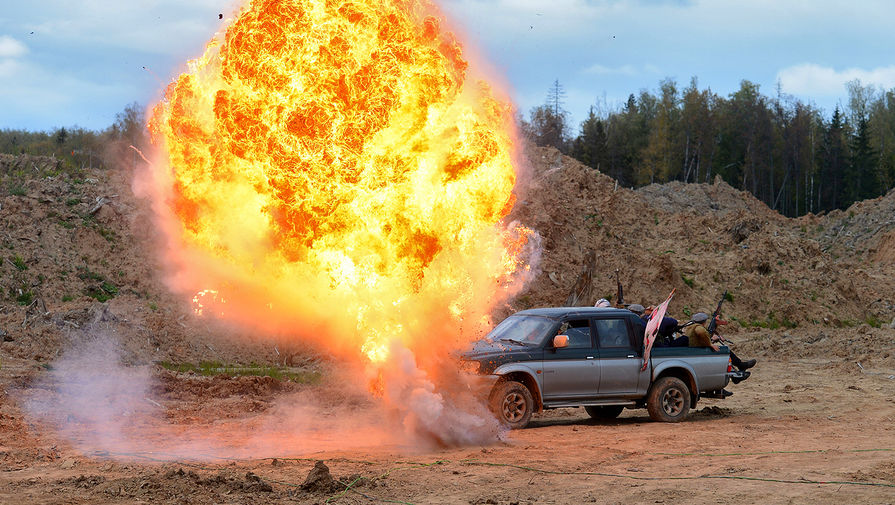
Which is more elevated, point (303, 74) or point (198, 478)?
point (303, 74)

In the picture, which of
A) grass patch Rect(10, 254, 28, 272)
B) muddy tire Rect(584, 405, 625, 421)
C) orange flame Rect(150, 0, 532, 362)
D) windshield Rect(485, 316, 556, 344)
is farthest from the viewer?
grass patch Rect(10, 254, 28, 272)

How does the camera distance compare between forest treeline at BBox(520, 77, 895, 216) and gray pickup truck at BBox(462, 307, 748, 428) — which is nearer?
gray pickup truck at BBox(462, 307, 748, 428)

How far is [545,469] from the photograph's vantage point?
980 centimetres

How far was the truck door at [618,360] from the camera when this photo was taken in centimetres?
1323

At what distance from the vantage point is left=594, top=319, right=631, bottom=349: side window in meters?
13.4

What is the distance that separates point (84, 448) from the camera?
11297 millimetres

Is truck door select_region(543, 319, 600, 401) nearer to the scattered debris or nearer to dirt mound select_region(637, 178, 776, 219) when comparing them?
the scattered debris

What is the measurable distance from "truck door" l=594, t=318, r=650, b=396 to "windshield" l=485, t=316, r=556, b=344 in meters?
0.92

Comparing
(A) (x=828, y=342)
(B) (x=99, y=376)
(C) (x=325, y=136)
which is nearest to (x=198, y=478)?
(C) (x=325, y=136)

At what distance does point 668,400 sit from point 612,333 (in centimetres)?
157

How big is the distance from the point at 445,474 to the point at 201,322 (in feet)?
58.1

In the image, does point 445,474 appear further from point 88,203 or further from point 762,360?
point 88,203

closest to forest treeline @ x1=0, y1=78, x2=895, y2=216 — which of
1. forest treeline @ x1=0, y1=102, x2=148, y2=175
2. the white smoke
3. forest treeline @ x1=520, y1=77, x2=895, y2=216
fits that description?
forest treeline @ x1=520, y1=77, x2=895, y2=216

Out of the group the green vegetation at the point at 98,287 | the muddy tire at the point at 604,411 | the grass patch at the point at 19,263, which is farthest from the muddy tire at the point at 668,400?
the grass patch at the point at 19,263
